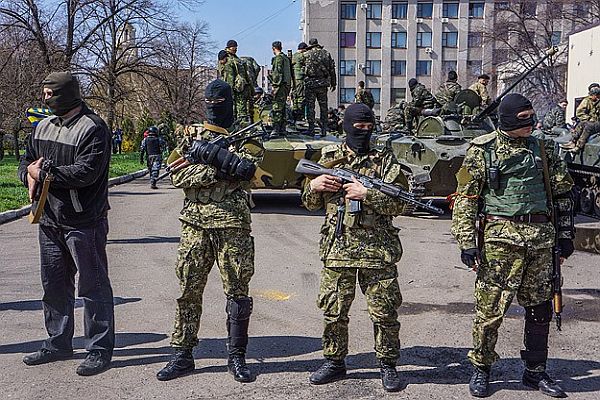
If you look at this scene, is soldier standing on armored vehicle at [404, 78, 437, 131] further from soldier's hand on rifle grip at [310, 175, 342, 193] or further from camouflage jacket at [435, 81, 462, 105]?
soldier's hand on rifle grip at [310, 175, 342, 193]

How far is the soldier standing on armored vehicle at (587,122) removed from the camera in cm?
1302

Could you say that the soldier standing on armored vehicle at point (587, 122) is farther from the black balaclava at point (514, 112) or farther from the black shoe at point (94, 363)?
the black shoe at point (94, 363)

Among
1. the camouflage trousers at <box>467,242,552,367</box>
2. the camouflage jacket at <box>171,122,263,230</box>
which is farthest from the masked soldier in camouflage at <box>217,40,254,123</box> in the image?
the camouflage trousers at <box>467,242,552,367</box>

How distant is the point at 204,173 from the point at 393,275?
4.50 ft

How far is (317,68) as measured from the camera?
14266 millimetres

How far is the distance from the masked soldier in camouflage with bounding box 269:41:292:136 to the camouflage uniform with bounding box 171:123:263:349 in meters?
9.00

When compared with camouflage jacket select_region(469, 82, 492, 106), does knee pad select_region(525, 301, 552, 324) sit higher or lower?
lower

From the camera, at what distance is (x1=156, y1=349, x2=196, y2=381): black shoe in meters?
5.00

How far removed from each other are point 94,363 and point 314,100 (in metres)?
10.3

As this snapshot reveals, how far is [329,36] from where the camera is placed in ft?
193

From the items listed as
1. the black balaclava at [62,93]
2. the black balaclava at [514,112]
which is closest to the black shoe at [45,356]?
the black balaclava at [62,93]

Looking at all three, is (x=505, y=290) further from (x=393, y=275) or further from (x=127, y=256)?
(x=127, y=256)

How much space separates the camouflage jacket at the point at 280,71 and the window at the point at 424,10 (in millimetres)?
47174

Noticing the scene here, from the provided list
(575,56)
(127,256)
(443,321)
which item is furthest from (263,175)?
(575,56)
